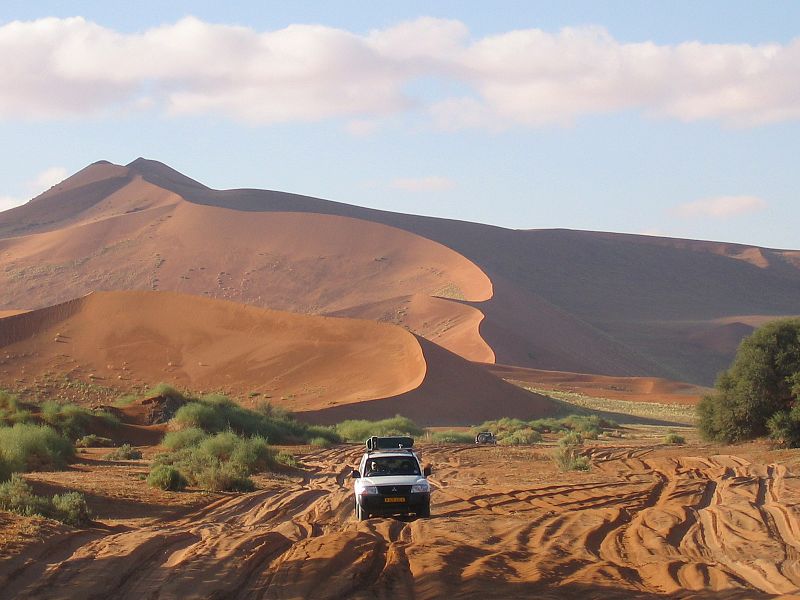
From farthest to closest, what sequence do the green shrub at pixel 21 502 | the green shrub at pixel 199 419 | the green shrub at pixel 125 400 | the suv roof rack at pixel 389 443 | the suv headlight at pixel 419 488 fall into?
1. the green shrub at pixel 125 400
2. the green shrub at pixel 199 419
3. the suv roof rack at pixel 389 443
4. the suv headlight at pixel 419 488
5. the green shrub at pixel 21 502

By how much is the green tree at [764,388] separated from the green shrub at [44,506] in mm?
22169

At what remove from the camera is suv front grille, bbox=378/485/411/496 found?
1658cm

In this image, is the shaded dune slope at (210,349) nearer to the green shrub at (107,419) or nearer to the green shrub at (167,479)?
the green shrub at (107,419)

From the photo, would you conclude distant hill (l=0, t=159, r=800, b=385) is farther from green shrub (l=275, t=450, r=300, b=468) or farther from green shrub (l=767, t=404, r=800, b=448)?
green shrub (l=275, t=450, r=300, b=468)

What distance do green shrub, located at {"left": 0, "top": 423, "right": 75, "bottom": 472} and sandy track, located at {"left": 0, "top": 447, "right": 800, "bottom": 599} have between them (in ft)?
16.4

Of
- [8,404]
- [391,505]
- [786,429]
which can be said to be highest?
[391,505]

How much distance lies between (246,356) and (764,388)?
107 ft

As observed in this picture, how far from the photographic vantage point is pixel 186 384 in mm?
54688

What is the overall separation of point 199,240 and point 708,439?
273 ft

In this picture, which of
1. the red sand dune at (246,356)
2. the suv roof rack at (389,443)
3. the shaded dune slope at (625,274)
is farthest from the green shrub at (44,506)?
the shaded dune slope at (625,274)

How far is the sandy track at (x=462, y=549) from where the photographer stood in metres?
10.7

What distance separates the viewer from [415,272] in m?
105

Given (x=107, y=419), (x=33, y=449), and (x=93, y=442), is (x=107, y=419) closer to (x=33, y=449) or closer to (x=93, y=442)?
(x=93, y=442)

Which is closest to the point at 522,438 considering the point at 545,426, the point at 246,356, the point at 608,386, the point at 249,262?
the point at 545,426
